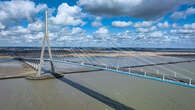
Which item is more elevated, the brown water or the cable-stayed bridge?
the cable-stayed bridge

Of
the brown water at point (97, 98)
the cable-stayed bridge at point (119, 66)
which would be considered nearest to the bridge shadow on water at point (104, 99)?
the brown water at point (97, 98)

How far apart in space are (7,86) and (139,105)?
1400 centimetres

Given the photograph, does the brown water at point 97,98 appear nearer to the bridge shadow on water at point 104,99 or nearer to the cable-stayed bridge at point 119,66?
the bridge shadow on water at point 104,99

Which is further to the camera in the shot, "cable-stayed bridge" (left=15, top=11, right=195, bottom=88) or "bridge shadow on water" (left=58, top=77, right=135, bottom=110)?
"bridge shadow on water" (left=58, top=77, right=135, bottom=110)

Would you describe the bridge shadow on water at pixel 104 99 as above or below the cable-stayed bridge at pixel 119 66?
below

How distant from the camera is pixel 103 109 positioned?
31.9 ft

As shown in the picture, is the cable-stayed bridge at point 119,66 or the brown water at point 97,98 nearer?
the cable-stayed bridge at point 119,66

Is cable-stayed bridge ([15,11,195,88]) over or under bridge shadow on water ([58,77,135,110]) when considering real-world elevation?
over

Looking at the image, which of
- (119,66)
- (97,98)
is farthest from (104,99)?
(119,66)

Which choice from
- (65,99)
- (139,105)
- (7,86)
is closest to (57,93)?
(65,99)

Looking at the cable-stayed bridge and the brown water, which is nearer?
the cable-stayed bridge

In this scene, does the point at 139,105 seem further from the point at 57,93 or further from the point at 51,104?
the point at 57,93

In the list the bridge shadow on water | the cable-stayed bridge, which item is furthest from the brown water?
the cable-stayed bridge

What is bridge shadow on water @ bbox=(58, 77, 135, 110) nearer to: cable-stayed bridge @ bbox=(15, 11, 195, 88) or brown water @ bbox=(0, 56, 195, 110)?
brown water @ bbox=(0, 56, 195, 110)
